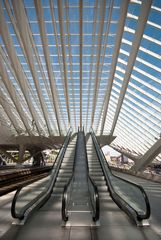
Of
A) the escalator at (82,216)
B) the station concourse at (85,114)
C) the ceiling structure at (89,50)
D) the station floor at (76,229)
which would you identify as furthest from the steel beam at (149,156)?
the station floor at (76,229)

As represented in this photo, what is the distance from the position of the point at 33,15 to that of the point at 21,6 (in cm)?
173

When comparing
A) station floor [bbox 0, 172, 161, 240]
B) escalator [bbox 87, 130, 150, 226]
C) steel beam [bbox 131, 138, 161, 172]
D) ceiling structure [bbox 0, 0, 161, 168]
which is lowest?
station floor [bbox 0, 172, 161, 240]

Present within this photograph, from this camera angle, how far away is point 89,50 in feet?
55.3

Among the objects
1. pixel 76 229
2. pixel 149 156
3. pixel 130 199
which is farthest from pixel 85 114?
pixel 76 229

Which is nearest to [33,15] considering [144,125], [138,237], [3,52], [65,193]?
[3,52]

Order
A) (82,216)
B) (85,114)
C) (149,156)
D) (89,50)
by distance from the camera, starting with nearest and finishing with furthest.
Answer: (82,216), (89,50), (149,156), (85,114)

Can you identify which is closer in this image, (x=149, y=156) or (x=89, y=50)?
(x=89, y=50)

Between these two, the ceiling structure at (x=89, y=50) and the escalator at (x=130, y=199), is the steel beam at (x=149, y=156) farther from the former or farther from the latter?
Result: the escalator at (x=130, y=199)

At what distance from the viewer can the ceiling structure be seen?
12070 mm

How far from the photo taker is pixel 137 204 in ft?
16.0

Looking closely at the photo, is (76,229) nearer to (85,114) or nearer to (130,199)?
(130,199)

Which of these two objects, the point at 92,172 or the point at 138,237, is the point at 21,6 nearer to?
the point at 92,172

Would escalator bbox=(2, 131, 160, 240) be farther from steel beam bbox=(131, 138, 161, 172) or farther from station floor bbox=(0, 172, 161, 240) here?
steel beam bbox=(131, 138, 161, 172)

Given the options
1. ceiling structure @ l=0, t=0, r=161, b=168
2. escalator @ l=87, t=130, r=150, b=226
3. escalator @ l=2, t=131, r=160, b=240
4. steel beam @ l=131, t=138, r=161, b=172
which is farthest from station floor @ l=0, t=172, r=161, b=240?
steel beam @ l=131, t=138, r=161, b=172
